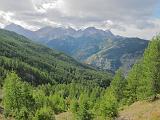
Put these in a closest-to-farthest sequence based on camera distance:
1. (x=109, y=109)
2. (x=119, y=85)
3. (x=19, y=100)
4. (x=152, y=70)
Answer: (x=19, y=100)
(x=109, y=109)
(x=152, y=70)
(x=119, y=85)

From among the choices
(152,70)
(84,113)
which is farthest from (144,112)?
(84,113)

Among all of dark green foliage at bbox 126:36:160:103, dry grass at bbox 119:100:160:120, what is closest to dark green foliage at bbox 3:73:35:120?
dry grass at bbox 119:100:160:120

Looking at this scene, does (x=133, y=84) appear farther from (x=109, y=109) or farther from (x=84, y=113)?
(x=109, y=109)

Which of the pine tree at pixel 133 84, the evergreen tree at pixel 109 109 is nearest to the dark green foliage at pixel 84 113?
the evergreen tree at pixel 109 109

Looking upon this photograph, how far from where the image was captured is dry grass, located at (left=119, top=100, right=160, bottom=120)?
210ft

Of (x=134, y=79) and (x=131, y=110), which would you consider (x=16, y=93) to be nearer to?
(x=131, y=110)

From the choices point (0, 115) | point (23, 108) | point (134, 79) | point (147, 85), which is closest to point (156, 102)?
point (147, 85)

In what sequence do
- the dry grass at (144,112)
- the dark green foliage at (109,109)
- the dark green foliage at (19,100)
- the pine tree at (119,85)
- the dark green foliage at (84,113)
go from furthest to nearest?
the pine tree at (119,85)
the dark green foliage at (84,113)
the dark green foliage at (109,109)
the dark green foliage at (19,100)
the dry grass at (144,112)

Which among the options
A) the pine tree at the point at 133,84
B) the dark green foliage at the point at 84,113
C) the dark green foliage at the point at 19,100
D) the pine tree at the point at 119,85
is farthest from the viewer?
the pine tree at the point at 119,85

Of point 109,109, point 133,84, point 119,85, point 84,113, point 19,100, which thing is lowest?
point 84,113

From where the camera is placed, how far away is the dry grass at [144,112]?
63925mm

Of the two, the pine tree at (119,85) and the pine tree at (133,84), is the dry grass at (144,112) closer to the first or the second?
the pine tree at (133,84)

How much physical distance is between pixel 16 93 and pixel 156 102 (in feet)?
98.4

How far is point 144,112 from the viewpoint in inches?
2687
